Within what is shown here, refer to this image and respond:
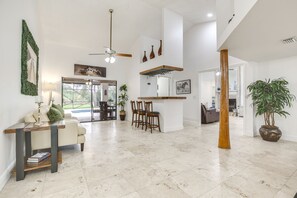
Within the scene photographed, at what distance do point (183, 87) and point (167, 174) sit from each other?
5.11 metres

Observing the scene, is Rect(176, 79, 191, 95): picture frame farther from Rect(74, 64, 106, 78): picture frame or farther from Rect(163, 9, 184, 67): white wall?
Rect(74, 64, 106, 78): picture frame

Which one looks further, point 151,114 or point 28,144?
point 151,114

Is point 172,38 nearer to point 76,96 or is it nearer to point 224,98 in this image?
point 224,98

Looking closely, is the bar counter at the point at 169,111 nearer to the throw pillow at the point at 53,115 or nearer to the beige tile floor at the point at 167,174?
the beige tile floor at the point at 167,174

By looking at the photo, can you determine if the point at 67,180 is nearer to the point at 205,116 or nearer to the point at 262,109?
the point at 262,109

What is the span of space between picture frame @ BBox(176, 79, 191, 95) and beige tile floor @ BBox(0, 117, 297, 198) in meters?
3.61

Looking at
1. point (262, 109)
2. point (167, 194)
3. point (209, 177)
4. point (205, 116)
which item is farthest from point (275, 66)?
point (167, 194)

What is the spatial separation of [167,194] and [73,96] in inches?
254

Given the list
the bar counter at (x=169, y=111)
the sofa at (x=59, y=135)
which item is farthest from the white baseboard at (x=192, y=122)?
the sofa at (x=59, y=135)

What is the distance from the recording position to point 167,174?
6.72 feet

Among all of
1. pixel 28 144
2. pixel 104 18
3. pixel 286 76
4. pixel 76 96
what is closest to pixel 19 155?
pixel 28 144

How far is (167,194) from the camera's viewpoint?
5.32ft

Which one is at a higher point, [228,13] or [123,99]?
[228,13]

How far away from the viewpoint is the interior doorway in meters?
6.51
